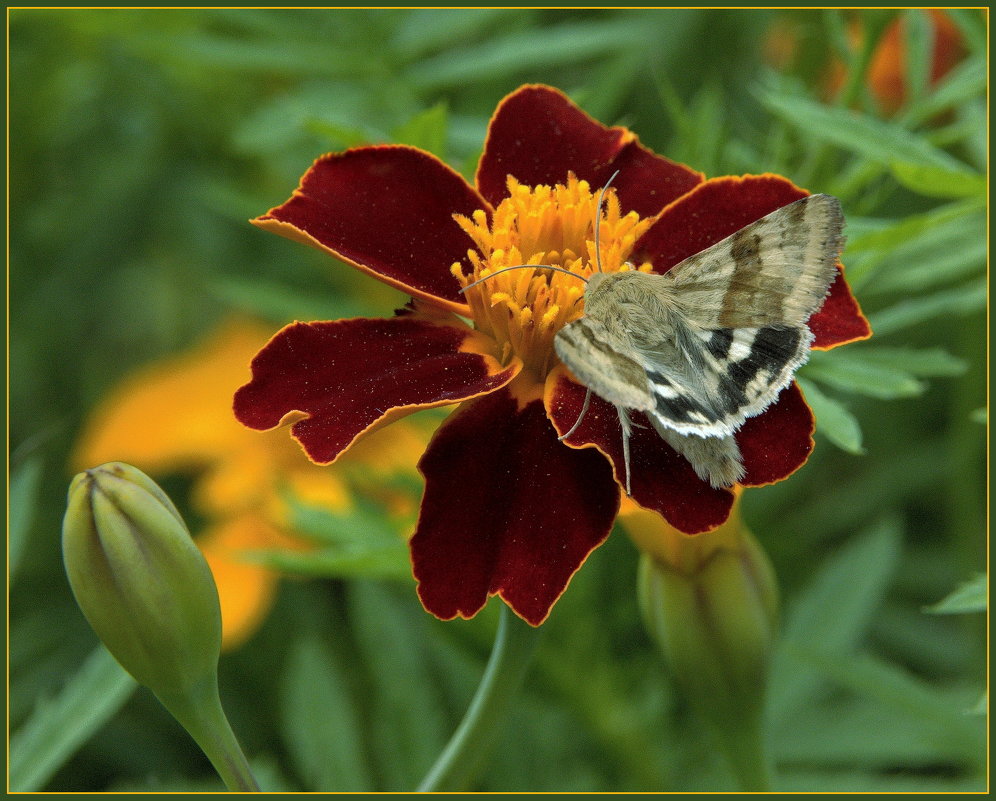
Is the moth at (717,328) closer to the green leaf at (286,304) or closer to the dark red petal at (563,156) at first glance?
the dark red petal at (563,156)

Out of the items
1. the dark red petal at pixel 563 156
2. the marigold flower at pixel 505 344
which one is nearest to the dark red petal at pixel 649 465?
the marigold flower at pixel 505 344

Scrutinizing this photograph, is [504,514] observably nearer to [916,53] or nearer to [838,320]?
[838,320]

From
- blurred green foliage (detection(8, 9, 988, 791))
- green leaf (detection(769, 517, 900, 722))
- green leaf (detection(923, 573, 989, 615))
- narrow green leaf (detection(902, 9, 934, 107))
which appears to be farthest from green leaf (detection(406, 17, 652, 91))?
green leaf (detection(923, 573, 989, 615))

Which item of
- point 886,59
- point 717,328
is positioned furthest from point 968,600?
point 886,59

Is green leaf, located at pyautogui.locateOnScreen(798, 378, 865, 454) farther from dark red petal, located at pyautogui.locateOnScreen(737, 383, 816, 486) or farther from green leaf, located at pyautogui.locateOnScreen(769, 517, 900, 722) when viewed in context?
green leaf, located at pyautogui.locateOnScreen(769, 517, 900, 722)

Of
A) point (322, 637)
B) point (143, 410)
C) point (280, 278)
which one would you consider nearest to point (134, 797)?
point (322, 637)
